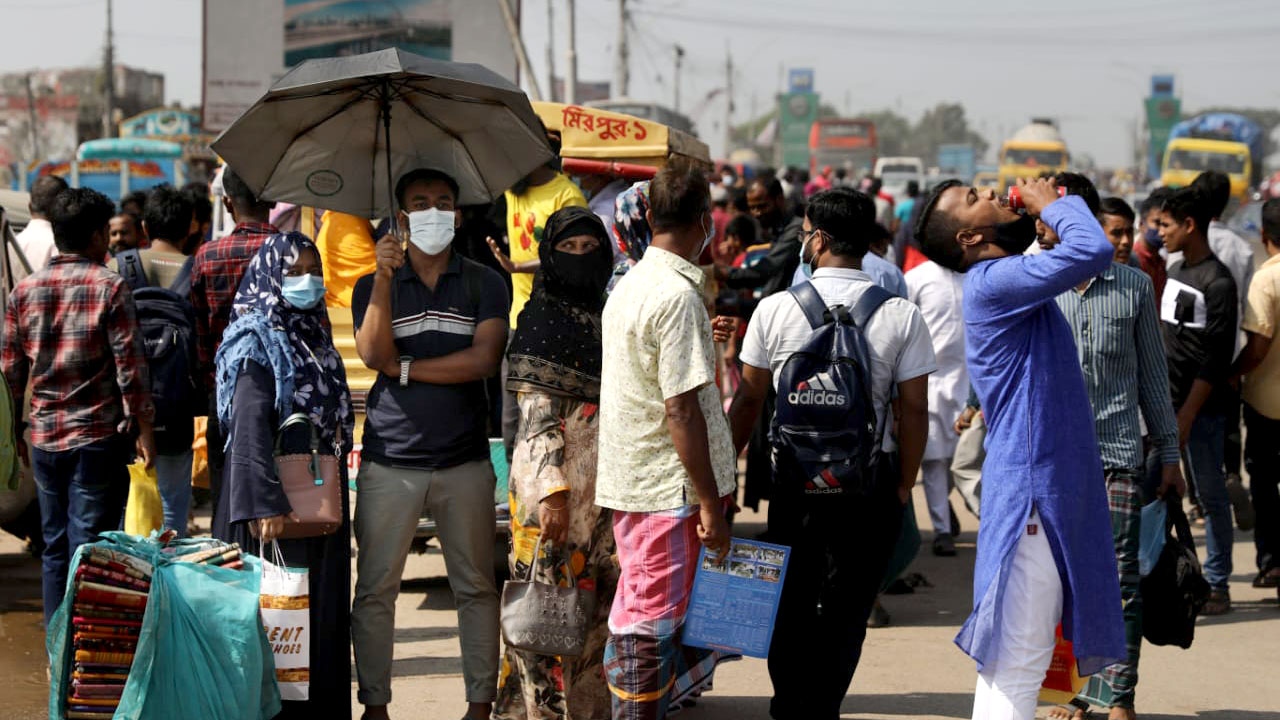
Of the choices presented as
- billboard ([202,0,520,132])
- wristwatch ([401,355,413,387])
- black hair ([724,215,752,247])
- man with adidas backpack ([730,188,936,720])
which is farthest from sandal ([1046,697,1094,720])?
billboard ([202,0,520,132])

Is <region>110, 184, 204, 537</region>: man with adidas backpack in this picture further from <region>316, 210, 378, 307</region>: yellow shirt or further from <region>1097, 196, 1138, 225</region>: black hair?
<region>1097, 196, 1138, 225</region>: black hair

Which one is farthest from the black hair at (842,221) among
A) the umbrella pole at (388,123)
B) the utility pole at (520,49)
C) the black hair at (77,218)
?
the utility pole at (520,49)

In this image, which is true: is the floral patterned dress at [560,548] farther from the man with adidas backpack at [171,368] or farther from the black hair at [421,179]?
the man with adidas backpack at [171,368]

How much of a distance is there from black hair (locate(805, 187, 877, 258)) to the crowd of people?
0.01 metres

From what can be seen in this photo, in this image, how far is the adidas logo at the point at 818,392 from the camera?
14.3 ft

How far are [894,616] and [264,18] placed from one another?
1887 cm

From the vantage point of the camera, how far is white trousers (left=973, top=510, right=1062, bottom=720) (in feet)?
13.0

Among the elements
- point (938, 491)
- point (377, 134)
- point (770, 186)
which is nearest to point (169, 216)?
point (377, 134)

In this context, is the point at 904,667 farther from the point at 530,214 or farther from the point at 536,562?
the point at 530,214

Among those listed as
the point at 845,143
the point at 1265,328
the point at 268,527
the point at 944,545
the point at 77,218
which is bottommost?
the point at 944,545

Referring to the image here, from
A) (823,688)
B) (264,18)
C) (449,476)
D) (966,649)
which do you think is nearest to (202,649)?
(449,476)

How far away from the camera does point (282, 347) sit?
4582 millimetres

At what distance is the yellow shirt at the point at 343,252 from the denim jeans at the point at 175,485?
1121 millimetres

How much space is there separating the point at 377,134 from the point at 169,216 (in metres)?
2.53
